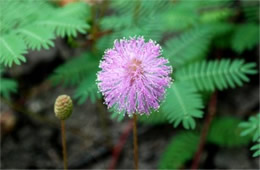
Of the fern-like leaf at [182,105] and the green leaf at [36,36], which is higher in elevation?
the green leaf at [36,36]

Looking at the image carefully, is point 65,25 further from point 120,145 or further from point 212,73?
point 120,145

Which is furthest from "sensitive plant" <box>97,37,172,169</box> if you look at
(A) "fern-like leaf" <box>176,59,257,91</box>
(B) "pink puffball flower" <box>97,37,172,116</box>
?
(A) "fern-like leaf" <box>176,59,257,91</box>

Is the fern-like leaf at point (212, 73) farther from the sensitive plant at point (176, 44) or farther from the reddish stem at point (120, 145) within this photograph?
the reddish stem at point (120, 145)

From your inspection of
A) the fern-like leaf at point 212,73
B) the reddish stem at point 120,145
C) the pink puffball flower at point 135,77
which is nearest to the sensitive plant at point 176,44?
the fern-like leaf at point 212,73

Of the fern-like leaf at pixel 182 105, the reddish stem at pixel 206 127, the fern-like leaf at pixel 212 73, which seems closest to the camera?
the fern-like leaf at pixel 182 105

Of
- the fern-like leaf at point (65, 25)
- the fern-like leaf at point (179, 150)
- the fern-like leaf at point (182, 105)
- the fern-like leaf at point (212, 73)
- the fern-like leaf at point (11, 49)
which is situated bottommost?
the fern-like leaf at point (179, 150)

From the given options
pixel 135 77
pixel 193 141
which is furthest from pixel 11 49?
pixel 193 141

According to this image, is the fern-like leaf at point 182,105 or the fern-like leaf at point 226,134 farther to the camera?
the fern-like leaf at point 226,134
